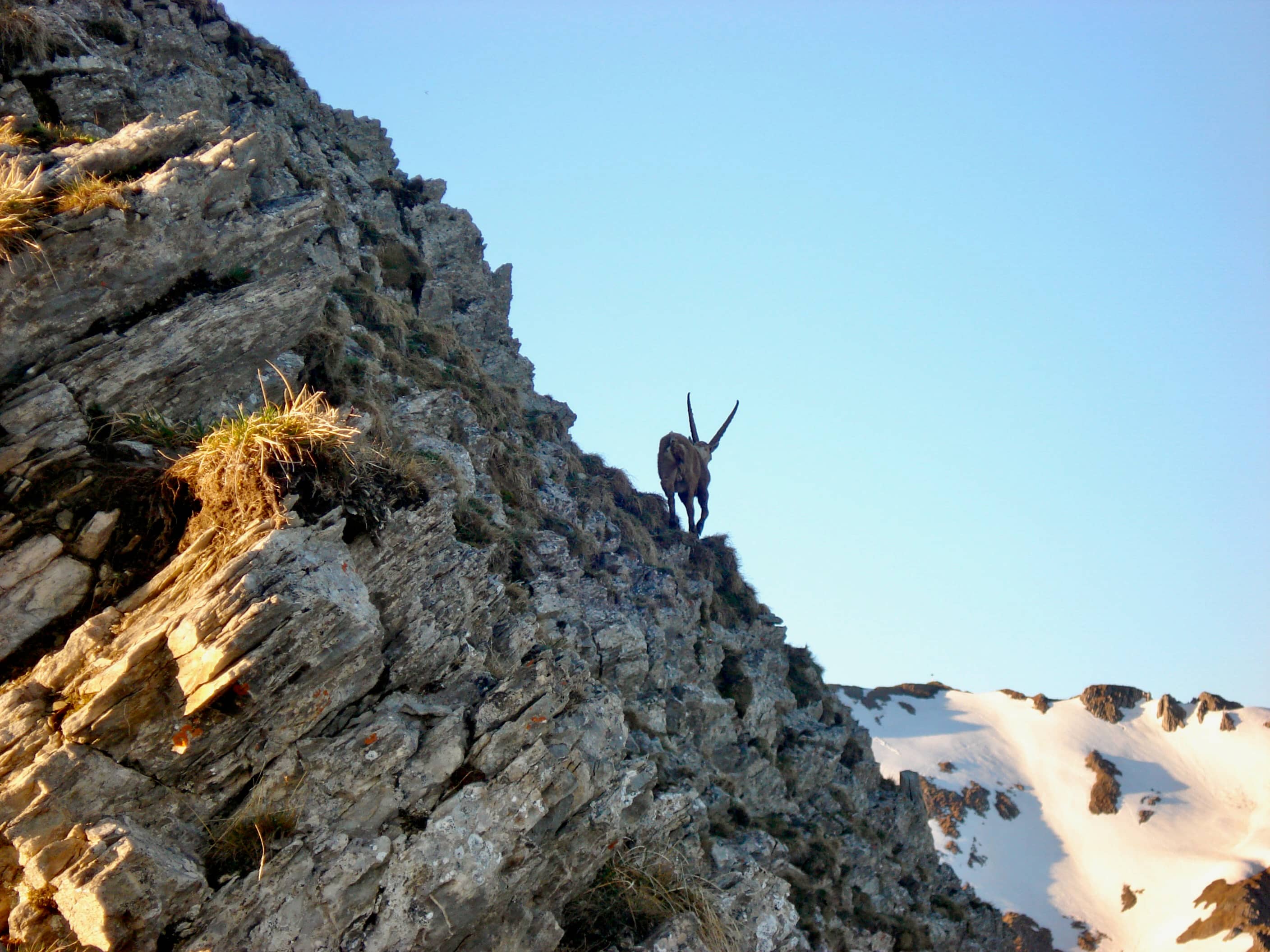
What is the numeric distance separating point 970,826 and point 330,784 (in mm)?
39727

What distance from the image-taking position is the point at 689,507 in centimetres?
2256

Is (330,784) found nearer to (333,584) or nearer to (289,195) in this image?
(333,584)

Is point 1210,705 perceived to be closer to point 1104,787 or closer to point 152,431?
point 1104,787

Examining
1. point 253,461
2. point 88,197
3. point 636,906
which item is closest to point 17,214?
point 88,197

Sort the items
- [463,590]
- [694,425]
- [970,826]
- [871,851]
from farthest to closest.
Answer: [970,826] < [694,425] < [871,851] < [463,590]

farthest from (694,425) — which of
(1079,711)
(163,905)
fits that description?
(1079,711)

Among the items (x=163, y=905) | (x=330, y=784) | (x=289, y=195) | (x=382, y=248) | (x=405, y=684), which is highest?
(x=382, y=248)

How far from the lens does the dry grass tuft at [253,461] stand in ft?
22.7

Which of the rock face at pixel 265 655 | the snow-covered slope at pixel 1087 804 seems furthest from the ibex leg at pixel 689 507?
the snow-covered slope at pixel 1087 804

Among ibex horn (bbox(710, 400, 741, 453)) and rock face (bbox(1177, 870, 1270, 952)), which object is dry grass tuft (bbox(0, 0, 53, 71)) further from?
rock face (bbox(1177, 870, 1270, 952))

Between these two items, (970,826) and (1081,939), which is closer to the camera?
(1081,939)

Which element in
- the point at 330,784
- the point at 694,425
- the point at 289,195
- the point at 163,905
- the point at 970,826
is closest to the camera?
the point at 163,905

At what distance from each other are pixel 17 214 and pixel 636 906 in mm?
8070

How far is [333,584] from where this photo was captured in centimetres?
659
